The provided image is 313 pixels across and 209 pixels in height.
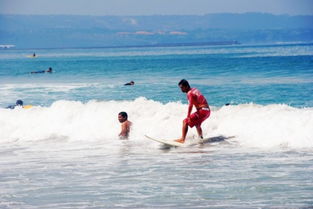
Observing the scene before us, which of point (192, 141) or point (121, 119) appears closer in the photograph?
point (192, 141)

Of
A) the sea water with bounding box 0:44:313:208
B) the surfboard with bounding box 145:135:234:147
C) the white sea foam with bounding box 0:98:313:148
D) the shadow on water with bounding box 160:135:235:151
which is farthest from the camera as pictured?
the white sea foam with bounding box 0:98:313:148

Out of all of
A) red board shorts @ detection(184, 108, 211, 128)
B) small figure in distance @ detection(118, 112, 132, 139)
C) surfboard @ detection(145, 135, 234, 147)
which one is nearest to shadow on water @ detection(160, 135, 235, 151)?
surfboard @ detection(145, 135, 234, 147)

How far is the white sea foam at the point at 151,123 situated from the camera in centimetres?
1510

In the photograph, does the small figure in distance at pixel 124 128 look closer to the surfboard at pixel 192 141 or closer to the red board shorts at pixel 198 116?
the surfboard at pixel 192 141

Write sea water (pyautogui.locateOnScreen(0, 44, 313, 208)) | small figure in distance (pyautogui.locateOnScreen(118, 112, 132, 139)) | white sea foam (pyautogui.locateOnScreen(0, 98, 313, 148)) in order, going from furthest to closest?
small figure in distance (pyautogui.locateOnScreen(118, 112, 132, 139))
white sea foam (pyautogui.locateOnScreen(0, 98, 313, 148))
sea water (pyautogui.locateOnScreen(0, 44, 313, 208))

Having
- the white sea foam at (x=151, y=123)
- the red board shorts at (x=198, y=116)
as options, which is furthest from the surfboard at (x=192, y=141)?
the red board shorts at (x=198, y=116)

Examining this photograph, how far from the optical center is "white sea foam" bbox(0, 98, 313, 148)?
1510 centimetres

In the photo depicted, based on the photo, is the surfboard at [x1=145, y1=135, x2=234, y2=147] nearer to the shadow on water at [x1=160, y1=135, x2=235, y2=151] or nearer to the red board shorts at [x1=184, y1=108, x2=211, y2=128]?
the shadow on water at [x1=160, y1=135, x2=235, y2=151]

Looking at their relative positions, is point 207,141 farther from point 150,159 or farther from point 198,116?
point 150,159

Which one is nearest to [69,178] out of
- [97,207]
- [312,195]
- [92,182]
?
[92,182]

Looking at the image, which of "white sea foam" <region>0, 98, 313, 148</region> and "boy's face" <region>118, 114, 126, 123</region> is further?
"boy's face" <region>118, 114, 126, 123</region>

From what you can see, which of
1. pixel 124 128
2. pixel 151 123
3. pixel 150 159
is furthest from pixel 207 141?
pixel 151 123

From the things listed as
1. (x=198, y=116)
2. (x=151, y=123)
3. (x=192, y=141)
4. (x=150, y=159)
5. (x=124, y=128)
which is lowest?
(x=150, y=159)

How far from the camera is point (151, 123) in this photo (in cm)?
1828
